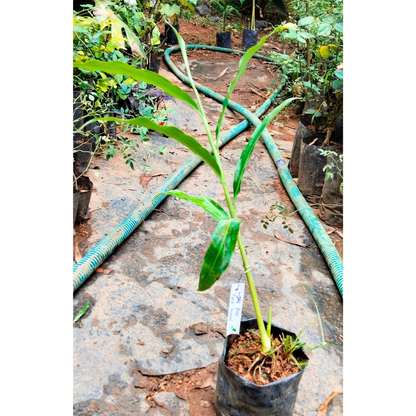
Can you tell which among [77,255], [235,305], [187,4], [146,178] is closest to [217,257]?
[235,305]

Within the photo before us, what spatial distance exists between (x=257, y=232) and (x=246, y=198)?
0.32 m

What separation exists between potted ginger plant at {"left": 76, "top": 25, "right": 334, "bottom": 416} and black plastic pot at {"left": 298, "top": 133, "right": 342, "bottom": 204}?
116 centimetres

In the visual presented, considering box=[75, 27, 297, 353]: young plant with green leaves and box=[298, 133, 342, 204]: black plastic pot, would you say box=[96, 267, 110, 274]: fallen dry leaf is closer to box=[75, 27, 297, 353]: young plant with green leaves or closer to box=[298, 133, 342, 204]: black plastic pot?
box=[75, 27, 297, 353]: young plant with green leaves

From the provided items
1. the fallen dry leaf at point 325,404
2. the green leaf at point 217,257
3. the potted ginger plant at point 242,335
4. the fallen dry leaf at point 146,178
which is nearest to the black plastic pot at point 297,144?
the fallen dry leaf at point 146,178

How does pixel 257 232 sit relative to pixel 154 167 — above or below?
below

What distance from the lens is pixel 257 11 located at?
19.7 feet

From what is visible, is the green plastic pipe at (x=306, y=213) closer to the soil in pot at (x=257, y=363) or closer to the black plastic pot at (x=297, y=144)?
the black plastic pot at (x=297, y=144)

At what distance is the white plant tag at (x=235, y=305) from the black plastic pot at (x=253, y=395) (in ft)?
0.19

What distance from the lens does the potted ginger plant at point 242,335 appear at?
0.84 meters

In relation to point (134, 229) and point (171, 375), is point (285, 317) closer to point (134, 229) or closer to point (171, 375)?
point (171, 375)

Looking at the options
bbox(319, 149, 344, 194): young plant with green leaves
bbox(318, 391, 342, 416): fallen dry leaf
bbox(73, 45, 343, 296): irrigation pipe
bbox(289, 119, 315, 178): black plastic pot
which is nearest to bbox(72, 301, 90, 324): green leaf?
bbox(73, 45, 343, 296): irrigation pipe

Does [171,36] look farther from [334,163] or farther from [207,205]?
[207,205]

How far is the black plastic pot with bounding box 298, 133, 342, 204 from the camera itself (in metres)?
2.06

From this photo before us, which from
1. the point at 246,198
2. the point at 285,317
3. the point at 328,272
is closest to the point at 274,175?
the point at 246,198
